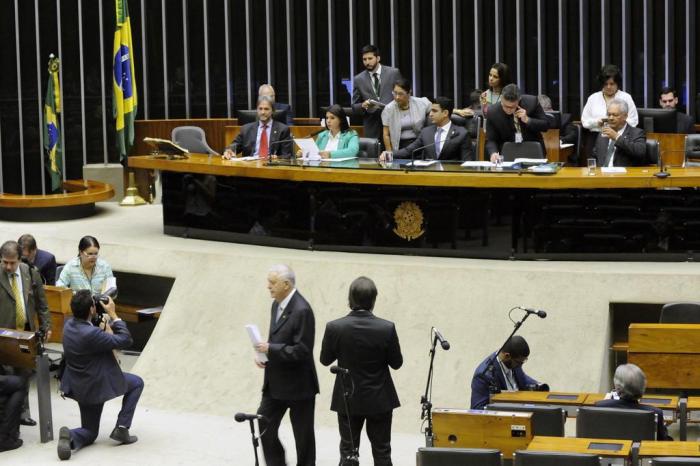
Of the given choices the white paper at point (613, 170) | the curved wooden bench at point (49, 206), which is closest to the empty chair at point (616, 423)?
the white paper at point (613, 170)

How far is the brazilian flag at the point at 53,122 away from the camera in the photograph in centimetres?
1620

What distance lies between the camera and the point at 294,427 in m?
8.37

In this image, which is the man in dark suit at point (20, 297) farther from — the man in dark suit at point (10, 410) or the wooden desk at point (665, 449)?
the wooden desk at point (665, 449)

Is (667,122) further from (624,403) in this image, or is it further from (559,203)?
(624,403)

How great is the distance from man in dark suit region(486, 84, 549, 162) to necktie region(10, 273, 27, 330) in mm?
3961

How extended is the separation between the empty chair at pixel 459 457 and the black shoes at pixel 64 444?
3.16 metres

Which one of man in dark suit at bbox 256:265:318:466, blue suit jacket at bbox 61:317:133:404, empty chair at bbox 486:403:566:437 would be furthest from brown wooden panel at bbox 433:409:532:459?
blue suit jacket at bbox 61:317:133:404

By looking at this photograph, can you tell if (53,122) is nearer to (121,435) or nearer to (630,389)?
(121,435)

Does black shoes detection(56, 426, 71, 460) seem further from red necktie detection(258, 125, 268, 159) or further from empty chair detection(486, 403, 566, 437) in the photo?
red necktie detection(258, 125, 268, 159)

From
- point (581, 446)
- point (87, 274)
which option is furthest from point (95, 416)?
point (581, 446)

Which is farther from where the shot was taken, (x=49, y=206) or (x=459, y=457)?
(x=49, y=206)

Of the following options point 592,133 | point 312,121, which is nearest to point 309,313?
point 592,133

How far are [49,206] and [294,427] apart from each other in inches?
264

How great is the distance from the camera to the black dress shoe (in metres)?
9.32
